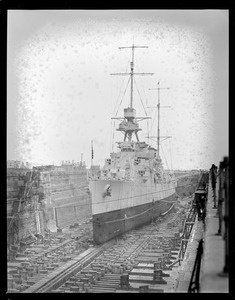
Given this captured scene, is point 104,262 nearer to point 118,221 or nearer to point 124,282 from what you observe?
point 118,221

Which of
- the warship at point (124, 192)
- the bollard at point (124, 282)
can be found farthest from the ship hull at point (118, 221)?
the bollard at point (124, 282)

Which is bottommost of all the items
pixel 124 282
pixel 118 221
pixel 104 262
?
pixel 104 262

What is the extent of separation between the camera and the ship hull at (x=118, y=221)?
730cm

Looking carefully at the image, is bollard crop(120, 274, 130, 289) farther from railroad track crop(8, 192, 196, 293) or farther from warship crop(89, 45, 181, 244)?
warship crop(89, 45, 181, 244)

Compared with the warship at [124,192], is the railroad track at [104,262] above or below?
below

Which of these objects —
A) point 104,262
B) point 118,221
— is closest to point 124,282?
point 104,262

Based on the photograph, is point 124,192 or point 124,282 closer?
point 124,282

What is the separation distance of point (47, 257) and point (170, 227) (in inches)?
99.6

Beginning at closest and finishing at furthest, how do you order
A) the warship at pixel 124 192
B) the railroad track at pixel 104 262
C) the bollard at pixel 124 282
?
1. the bollard at pixel 124 282
2. the railroad track at pixel 104 262
3. the warship at pixel 124 192

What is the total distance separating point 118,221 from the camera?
24.4ft

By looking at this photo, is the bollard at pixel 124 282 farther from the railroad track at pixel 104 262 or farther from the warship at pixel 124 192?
the warship at pixel 124 192

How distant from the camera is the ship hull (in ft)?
24.0
